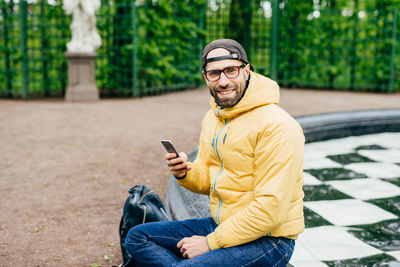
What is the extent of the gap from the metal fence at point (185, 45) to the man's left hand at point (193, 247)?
27.9ft

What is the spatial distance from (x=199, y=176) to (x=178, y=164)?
15cm

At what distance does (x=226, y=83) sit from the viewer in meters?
1.95

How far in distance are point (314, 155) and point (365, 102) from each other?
17.1ft

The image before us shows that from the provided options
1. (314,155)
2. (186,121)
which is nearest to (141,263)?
(314,155)

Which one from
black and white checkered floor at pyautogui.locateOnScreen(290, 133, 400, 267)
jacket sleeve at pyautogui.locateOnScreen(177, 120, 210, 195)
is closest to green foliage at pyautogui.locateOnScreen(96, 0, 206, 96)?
black and white checkered floor at pyautogui.locateOnScreen(290, 133, 400, 267)

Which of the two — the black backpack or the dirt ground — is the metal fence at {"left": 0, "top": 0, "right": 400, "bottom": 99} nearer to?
the dirt ground

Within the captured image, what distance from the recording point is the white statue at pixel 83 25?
9.04 m

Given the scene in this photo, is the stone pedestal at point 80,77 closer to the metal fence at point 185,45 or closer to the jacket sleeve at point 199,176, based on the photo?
the metal fence at point 185,45

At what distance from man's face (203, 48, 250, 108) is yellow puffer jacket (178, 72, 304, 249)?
1.3 inches

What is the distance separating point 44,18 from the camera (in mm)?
10086

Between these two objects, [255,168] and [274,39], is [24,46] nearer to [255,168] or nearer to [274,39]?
[274,39]

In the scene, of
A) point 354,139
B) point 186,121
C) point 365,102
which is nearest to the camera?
point 354,139

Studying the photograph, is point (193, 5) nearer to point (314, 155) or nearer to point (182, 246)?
point (314, 155)

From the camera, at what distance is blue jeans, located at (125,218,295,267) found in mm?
1857
